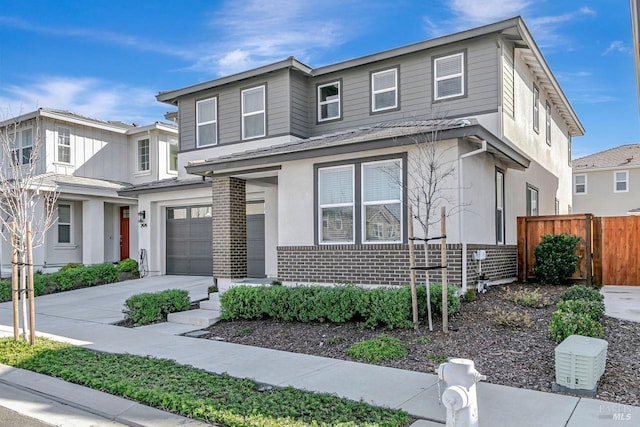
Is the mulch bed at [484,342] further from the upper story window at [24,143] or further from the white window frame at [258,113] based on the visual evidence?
the upper story window at [24,143]

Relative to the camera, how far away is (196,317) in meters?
10.2

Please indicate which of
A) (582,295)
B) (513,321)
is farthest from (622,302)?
(513,321)

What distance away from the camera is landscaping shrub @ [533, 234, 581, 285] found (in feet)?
38.8

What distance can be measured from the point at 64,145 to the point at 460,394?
2085 centimetres

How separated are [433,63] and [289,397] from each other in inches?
407

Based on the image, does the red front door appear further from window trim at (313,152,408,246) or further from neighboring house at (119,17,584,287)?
window trim at (313,152,408,246)

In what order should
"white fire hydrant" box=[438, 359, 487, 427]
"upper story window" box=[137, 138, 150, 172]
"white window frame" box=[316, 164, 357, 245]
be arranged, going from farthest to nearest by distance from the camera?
"upper story window" box=[137, 138, 150, 172] < "white window frame" box=[316, 164, 357, 245] < "white fire hydrant" box=[438, 359, 487, 427]

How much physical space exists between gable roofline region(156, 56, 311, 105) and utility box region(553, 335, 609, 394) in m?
11.4

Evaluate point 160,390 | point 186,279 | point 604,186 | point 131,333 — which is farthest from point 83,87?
point 604,186

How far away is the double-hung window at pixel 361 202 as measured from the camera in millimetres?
10336

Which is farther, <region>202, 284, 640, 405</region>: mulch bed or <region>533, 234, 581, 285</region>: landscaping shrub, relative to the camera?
<region>533, 234, 581, 285</region>: landscaping shrub

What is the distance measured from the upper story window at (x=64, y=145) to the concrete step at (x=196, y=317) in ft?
42.6

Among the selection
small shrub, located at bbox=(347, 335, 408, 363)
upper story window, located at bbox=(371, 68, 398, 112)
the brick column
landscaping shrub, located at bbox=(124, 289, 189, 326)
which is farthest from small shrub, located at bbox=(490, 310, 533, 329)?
upper story window, located at bbox=(371, 68, 398, 112)

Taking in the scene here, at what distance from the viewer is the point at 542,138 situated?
1653 centimetres
